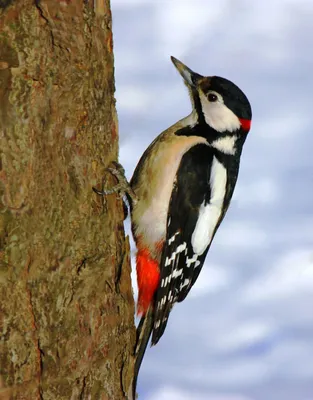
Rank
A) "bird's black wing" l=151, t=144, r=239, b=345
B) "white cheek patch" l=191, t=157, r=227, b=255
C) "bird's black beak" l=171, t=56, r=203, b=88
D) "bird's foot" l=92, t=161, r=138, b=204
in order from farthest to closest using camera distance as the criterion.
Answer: "bird's black beak" l=171, t=56, r=203, b=88 < "white cheek patch" l=191, t=157, r=227, b=255 < "bird's black wing" l=151, t=144, r=239, b=345 < "bird's foot" l=92, t=161, r=138, b=204

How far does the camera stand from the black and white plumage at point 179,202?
2809 millimetres

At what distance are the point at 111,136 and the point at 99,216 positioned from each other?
12.3 inches

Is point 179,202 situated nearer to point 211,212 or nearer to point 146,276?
point 211,212

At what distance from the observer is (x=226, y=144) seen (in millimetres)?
3111

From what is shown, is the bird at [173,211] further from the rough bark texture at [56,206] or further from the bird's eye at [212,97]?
the rough bark texture at [56,206]

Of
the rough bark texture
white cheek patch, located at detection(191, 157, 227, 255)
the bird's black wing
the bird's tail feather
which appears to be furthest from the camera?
white cheek patch, located at detection(191, 157, 227, 255)

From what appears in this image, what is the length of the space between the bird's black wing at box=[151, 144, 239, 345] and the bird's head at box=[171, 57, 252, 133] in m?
0.25

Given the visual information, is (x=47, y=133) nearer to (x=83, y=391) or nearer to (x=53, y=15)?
(x=53, y=15)

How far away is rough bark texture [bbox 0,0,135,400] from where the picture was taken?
6.37 feet

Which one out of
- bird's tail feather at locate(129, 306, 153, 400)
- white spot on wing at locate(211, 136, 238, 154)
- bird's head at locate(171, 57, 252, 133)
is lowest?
bird's tail feather at locate(129, 306, 153, 400)

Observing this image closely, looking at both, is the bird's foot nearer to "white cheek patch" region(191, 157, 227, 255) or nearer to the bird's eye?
"white cheek patch" region(191, 157, 227, 255)

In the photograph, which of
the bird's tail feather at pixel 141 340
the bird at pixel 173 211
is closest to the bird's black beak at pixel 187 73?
the bird at pixel 173 211

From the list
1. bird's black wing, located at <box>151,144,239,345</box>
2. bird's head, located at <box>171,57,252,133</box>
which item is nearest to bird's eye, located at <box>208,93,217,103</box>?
bird's head, located at <box>171,57,252,133</box>

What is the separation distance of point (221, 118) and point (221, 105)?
0.21 feet
